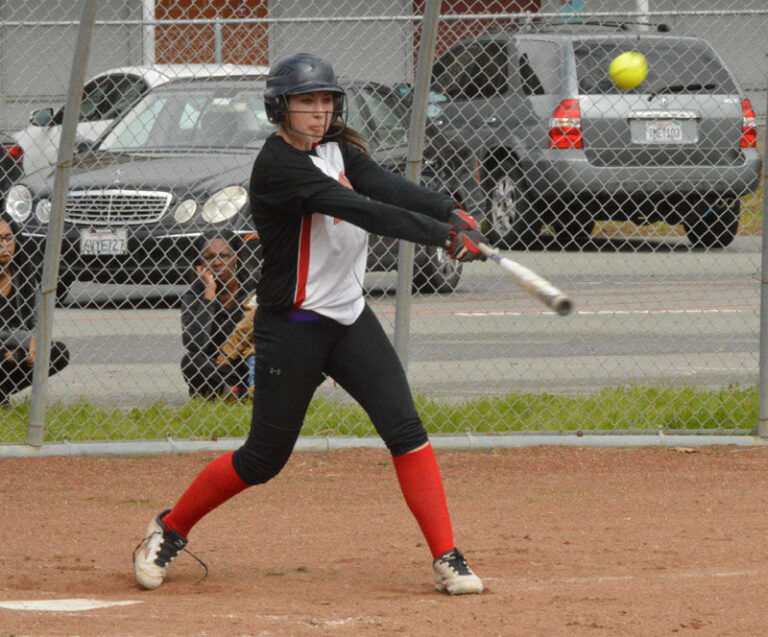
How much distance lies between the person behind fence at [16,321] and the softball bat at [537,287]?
3755 mm

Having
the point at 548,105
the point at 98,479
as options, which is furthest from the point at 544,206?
the point at 98,479

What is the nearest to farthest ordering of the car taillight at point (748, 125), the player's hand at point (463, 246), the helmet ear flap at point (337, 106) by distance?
the player's hand at point (463, 246), the helmet ear flap at point (337, 106), the car taillight at point (748, 125)

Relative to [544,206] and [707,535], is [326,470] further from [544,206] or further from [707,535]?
[544,206]

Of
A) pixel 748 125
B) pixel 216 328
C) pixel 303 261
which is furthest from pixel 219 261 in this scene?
pixel 748 125

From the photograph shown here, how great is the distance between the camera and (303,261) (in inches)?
181

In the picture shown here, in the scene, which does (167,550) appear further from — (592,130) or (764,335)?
(592,130)

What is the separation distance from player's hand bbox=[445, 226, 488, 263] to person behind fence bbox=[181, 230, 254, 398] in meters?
3.61

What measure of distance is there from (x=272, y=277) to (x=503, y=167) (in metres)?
5.60

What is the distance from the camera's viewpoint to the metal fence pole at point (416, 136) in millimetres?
6617

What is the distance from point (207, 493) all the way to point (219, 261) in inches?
121

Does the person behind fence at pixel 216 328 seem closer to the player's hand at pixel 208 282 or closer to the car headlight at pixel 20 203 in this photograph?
the player's hand at pixel 208 282

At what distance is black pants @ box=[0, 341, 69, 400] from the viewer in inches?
288

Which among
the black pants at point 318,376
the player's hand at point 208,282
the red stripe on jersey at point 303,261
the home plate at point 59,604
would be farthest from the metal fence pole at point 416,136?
the home plate at point 59,604

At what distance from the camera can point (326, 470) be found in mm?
6887
